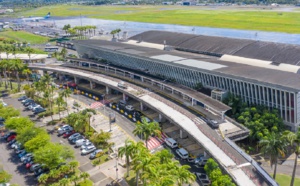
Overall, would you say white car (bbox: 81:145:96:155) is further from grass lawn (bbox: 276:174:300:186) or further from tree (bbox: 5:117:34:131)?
grass lawn (bbox: 276:174:300:186)

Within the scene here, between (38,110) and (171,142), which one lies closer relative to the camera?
(171,142)

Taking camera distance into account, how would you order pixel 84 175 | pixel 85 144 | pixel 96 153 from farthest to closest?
pixel 85 144
pixel 96 153
pixel 84 175

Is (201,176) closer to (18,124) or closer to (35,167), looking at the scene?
(35,167)

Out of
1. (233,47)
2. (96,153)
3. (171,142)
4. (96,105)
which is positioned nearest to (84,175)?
(96,153)

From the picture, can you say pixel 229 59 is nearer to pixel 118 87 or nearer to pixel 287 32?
pixel 118 87

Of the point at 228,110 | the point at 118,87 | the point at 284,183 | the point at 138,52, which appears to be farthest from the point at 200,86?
the point at 284,183

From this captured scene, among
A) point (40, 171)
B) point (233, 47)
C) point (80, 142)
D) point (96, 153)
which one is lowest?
point (40, 171)

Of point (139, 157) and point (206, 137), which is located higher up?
point (139, 157)

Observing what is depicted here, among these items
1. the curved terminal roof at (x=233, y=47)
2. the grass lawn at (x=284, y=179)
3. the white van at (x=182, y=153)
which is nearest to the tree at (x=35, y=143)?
the white van at (x=182, y=153)
